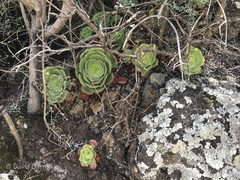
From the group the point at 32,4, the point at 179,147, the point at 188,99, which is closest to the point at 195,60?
the point at 188,99

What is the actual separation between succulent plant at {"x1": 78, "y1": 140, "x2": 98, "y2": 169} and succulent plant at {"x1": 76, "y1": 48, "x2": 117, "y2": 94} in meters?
0.56

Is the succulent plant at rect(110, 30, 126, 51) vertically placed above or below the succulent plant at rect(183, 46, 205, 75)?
above

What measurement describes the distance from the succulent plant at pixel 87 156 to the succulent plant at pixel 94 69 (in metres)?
0.56

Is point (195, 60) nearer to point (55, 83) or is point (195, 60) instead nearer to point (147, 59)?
point (147, 59)

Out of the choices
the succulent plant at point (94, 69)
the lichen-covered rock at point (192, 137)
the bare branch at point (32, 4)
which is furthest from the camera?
the succulent plant at point (94, 69)

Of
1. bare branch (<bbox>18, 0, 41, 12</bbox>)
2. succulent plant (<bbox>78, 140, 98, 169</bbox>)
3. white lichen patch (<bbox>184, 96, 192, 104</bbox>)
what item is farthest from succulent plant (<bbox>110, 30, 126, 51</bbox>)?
succulent plant (<bbox>78, 140, 98, 169</bbox>)

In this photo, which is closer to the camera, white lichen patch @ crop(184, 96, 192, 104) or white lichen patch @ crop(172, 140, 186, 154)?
white lichen patch @ crop(172, 140, 186, 154)

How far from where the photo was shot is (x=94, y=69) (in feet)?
5.87

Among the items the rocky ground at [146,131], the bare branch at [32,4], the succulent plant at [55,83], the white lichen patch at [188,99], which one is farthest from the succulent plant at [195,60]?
the bare branch at [32,4]

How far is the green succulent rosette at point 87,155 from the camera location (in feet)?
5.70

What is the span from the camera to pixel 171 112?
1.70 metres

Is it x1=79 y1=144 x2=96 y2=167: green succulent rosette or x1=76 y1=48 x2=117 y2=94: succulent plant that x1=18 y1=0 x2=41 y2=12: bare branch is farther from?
x1=79 y1=144 x2=96 y2=167: green succulent rosette

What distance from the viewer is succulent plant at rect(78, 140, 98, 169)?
5.70ft

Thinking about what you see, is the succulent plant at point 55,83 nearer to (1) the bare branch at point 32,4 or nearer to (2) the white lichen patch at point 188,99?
(1) the bare branch at point 32,4
